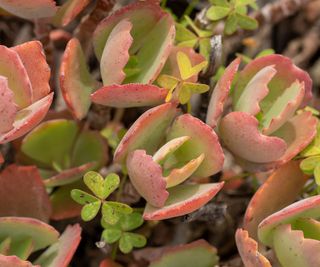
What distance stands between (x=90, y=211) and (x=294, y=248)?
0.28 metres

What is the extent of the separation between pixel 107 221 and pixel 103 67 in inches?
8.4

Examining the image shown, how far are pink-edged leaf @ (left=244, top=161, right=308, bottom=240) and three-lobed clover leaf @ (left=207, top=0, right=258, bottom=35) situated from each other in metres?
0.25

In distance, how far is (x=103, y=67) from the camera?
916 mm

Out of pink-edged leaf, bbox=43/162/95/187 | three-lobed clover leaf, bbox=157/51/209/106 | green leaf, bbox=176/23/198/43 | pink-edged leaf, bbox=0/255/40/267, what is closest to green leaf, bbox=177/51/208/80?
three-lobed clover leaf, bbox=157/51/209/106

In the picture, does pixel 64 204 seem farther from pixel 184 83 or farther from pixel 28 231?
pixel 184 83

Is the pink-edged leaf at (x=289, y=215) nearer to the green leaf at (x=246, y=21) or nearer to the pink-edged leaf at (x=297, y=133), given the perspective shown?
the pink-edged leaf at (x=297, y=133)

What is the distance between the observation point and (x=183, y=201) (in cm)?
85

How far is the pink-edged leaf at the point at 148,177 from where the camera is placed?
0.83m

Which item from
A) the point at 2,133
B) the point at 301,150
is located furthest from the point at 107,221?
the point at 301,150

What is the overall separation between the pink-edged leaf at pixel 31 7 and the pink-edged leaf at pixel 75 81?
5 centimetres

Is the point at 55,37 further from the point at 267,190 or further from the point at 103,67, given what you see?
the point at 267,190

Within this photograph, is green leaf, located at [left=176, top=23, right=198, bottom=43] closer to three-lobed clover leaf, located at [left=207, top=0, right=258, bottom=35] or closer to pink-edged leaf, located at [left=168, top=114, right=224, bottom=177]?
three-lobed clover leaf, located at [left=207, top=0, right=258, bottom=35]

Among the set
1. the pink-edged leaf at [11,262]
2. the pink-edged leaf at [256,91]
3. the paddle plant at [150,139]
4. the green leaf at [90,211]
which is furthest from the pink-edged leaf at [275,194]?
the pink-edged leaf at [11,262]

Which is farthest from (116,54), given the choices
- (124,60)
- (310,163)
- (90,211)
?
(310,163)
